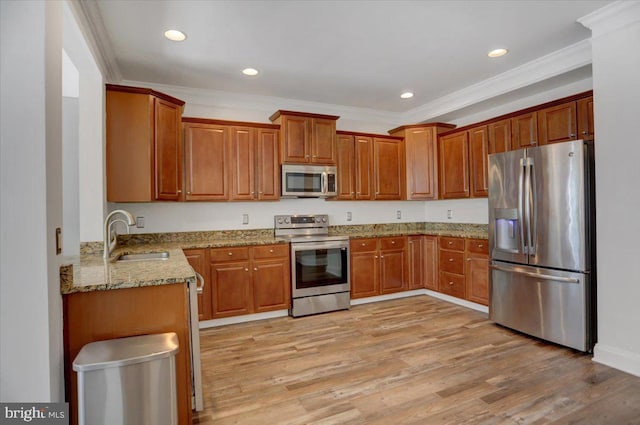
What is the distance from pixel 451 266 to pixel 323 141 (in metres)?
2.35

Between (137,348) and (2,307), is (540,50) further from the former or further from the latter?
(2,307)

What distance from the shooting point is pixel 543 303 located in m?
3.11

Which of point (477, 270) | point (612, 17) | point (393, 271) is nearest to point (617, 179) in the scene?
point (612, 17)

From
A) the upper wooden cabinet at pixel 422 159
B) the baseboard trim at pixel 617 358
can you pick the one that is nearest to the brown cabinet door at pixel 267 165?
the upper wooden cabinet at pixel 422 159

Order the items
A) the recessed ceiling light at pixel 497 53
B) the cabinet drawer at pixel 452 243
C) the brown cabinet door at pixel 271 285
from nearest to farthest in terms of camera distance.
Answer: the recessed ceiling light at pixel 497 53 → the brown cabinet door at pixel 271 285 → the cabinet drawer at pixel 452 243

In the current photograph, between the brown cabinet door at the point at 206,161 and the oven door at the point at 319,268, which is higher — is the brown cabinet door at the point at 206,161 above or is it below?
above

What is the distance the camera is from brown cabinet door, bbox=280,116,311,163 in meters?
4.20

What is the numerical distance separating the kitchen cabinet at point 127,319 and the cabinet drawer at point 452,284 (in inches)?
139

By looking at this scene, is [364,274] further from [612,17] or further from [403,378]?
[612,17]

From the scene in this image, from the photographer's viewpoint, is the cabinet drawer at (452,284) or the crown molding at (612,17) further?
the cabinet drawer at (452,284)

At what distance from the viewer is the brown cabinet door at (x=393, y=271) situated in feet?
15.4

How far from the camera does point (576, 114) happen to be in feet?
10.5

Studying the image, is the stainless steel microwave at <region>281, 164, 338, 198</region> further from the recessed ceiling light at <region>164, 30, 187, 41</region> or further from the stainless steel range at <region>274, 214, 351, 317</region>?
the recessed ceiling light at <region>164, 30, 187, 41</region>

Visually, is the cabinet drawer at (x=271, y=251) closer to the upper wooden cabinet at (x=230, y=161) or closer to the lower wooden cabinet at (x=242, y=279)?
the lower wooden cabinet at (x=242, y=279)
